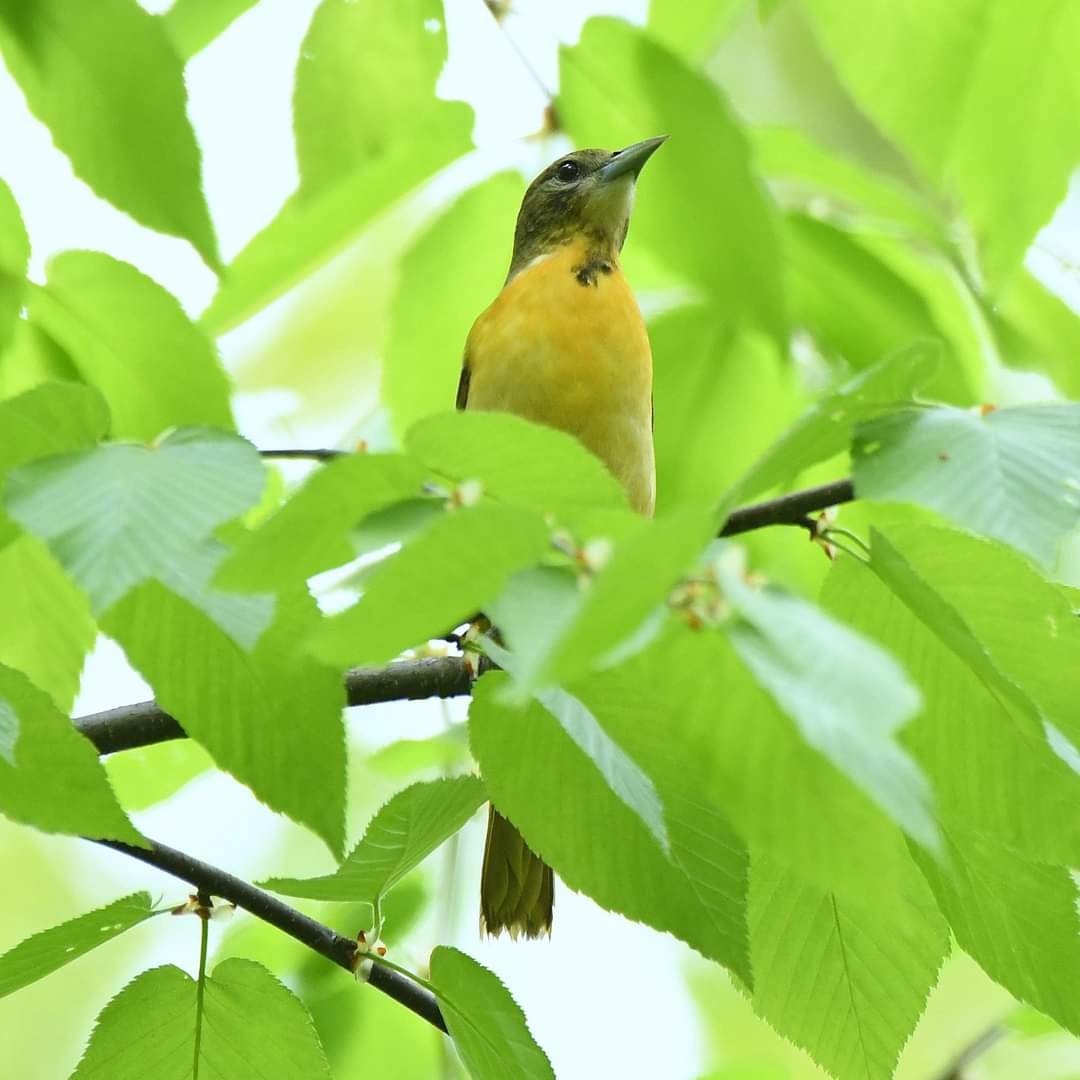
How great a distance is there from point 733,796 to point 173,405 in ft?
4.89

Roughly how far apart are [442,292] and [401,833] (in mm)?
1501

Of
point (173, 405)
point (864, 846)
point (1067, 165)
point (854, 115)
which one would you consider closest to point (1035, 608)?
point (864, 846)

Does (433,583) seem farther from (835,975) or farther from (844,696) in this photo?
(835,975)

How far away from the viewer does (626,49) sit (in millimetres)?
2732

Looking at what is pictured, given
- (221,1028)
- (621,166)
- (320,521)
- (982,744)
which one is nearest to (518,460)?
(320,521)

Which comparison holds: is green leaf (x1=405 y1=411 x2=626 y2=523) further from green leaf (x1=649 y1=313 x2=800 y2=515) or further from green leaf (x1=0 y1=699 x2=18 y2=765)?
green leaf (x1=649 y1=313 x2=800 y2=515)

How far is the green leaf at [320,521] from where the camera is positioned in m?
1.38

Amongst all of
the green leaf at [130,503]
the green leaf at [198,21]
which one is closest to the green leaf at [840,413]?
the green leaf at [130,503]

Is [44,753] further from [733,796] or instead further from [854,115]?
[854,115]

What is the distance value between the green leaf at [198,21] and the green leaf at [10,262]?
1.58 feet

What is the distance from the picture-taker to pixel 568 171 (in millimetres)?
5797

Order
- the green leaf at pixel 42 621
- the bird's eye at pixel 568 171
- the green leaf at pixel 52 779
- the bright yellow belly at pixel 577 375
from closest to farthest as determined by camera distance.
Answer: the green leaf at pixel 52 779
the green leaf at pixel 42 621
the bright yellow belly at pixel 577 375
the bird's eye at pixel 568 171

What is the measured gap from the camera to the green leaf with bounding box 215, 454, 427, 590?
1383 millimetres

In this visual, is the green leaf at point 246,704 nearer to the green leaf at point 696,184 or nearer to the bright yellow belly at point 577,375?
the green leaf at point 696,184
